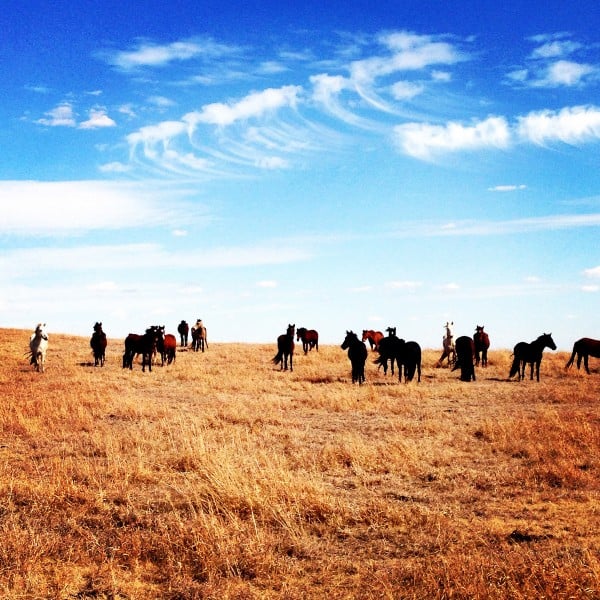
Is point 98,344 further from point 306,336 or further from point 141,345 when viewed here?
point 306,336

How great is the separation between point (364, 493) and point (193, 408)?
9.57 metres

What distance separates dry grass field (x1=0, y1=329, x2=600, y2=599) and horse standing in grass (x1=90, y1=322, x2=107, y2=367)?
11068mm

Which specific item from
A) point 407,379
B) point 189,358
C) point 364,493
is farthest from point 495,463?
point 189,358

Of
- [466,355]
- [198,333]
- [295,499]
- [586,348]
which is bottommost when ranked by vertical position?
[295,499]

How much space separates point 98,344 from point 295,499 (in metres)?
23.9

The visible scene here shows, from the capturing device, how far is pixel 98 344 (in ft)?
99.2

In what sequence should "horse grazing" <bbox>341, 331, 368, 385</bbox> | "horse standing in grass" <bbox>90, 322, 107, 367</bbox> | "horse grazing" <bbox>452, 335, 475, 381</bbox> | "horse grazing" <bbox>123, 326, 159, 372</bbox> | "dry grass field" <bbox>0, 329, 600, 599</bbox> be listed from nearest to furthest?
1. "dry grass field" <bbox>0, 329, 600, 599</bbox>
2. "horse grazing" <bbox>341, 331, 368, 385</bbox>
3. "horse grazing" <bbox>452, 335, 475, 381</bbox>
4. "horse grazing" <bbox>123, 326, 159, 372</bbox>
5. "horse standing in grass" <bbox>90, 322, 107, 367</bbox>

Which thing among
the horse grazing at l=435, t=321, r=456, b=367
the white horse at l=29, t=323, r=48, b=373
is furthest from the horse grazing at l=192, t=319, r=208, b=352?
the horse grazing at l=435, t=321, r=456, b=367

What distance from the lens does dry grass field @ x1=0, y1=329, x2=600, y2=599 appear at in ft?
20.7

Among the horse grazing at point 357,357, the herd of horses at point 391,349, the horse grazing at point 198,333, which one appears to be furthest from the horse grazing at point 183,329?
the horse grazing at point 357,357

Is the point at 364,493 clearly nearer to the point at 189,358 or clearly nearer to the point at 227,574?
the point at 227,574

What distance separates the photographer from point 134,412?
54.3 feet

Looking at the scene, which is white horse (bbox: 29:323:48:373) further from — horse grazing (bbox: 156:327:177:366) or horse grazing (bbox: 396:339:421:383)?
horse grazing (bbox: 396:339:421:383)

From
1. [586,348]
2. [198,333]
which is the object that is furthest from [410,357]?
[198,333]
